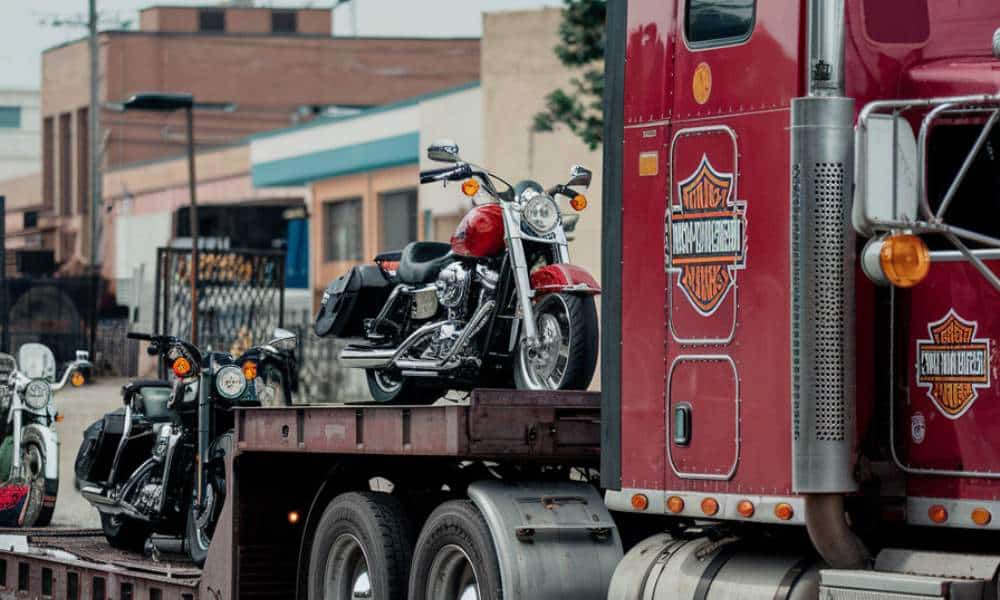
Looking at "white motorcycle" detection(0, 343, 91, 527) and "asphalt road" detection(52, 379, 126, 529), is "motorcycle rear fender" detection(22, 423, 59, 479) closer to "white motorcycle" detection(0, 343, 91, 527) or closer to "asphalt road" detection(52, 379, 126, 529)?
"white motorcycle" detection(0, 343, 91, 527)

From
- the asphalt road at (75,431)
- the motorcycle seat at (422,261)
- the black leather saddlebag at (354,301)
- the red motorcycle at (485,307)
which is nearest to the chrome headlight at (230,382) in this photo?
the black leather saddlebag at (354,301)

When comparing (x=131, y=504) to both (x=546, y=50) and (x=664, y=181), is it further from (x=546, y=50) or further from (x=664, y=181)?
(x=546, y=50)

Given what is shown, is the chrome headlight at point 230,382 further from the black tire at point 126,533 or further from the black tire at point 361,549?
the black tire at point 361,549

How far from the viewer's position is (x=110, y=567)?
1262 cm

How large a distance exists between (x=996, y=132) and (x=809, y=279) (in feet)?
2.98

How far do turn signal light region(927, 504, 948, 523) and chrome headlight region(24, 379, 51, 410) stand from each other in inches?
407

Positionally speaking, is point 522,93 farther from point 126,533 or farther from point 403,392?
point 403,392

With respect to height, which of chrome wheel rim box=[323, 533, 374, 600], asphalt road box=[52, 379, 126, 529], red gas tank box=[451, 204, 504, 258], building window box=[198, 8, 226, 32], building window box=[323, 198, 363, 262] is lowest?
asphalt road box=[52, 379, 126, 529]

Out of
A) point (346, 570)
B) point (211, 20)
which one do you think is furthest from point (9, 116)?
point (346, 570)

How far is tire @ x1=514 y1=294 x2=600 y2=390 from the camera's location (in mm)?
11312

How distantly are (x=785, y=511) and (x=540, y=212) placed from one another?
427 cm

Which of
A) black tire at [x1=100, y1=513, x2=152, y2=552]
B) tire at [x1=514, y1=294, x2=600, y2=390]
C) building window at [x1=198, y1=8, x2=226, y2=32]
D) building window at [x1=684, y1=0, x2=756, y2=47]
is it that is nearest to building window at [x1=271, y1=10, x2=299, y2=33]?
building window at [x1=198, y1=8, x2=226, y2=32]

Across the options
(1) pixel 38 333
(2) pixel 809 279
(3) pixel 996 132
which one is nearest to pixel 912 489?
(2) pixel 809 279

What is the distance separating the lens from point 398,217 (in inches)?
1826
